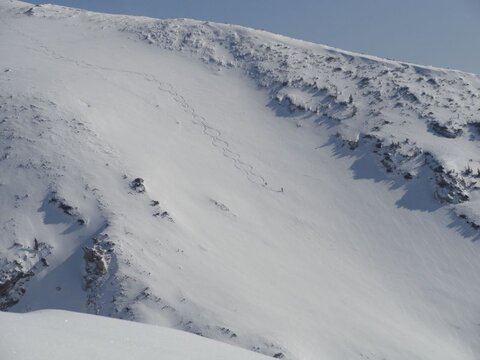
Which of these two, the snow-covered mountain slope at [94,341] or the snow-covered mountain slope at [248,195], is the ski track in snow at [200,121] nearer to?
the snow-covered mountain slope at [248,195]

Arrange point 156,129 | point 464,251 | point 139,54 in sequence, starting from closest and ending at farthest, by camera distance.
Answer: point 464,251
point 156,129
point 139,54

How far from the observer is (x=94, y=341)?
19.9ft

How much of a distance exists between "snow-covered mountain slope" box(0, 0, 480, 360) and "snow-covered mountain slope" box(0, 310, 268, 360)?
8.14 metres

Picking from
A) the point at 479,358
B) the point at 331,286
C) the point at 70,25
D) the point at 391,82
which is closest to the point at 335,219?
the point at 331,286

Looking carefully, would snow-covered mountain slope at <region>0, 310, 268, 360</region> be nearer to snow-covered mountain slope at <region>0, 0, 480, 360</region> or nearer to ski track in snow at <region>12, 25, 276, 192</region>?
snow-covered mountain slope at <region>0, 0, 480, 360</region>

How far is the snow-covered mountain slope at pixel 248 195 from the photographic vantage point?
1669 cm

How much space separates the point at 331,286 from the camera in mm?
19719

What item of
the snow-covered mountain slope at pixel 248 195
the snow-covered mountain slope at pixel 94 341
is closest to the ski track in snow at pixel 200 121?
the snow-covered mountain slope at pixel 248 195

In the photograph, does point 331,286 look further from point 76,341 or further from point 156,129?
point 76,341

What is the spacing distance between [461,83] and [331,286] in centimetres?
2335

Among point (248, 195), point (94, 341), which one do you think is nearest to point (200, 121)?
point (248, 195)

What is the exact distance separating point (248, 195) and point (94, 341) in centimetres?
1866

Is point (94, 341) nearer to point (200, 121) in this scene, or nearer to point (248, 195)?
point (248, 195)

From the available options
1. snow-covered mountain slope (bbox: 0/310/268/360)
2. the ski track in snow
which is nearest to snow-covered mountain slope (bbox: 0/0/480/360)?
the ski track in snow
